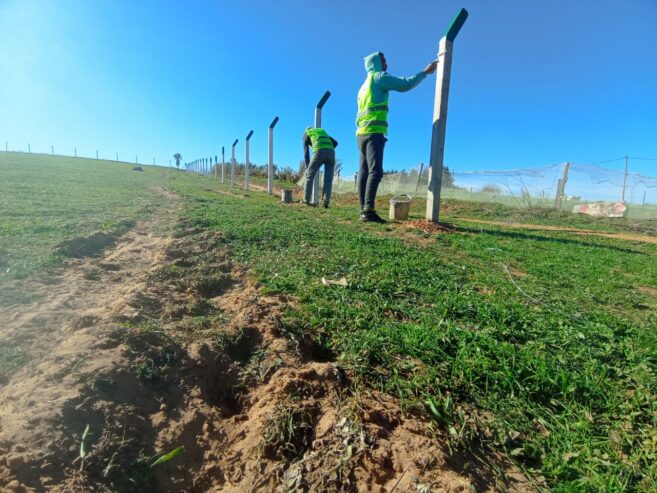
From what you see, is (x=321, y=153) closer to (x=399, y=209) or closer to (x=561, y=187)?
(x=399, y=209)

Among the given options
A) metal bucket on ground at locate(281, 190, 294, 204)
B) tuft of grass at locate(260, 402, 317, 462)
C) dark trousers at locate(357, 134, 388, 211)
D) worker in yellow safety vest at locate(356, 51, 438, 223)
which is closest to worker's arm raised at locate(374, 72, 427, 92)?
worker in yellow safety vest at locate(356, 51, 438, 223)

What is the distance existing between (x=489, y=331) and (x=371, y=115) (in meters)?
4.54

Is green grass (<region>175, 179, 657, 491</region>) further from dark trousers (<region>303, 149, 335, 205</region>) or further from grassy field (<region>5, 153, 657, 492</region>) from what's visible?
dark trousers (<region>303, 149, 335, 205</region>)

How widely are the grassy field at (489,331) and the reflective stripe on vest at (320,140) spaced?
4.47 meters

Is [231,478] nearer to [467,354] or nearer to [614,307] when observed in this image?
[467,354]

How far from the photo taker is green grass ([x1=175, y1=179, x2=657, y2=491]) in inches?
56.9

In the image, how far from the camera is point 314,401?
155cm

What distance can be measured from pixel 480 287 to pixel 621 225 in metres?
10.1

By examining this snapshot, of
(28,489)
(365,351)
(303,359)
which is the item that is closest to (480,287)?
(365,351)

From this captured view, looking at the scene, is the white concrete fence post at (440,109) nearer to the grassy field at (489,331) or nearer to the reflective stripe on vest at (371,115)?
the reflective stripe on vest at (371,115)

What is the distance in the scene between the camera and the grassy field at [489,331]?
146 cm

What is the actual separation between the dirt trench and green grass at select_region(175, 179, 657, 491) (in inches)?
6.4

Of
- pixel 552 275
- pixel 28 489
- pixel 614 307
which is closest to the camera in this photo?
pixel 28 489

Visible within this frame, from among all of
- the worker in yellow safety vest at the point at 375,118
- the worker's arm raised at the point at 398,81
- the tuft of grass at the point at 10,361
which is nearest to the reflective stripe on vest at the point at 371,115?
the worker in yellow safety vest at the point at 375,118
